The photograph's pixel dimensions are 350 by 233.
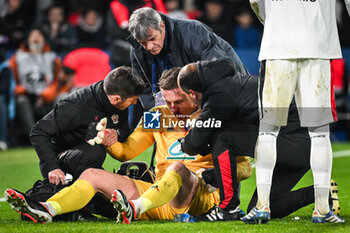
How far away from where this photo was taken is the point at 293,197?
15.3 feet

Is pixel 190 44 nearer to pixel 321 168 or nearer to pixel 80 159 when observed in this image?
pixel 80 159

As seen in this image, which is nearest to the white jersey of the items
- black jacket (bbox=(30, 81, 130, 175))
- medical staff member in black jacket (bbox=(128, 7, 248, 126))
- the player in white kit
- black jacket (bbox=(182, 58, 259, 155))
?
the player in white kit

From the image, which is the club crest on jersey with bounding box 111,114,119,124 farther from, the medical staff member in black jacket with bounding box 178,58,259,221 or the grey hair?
the medical staff member in black jacket with bounding box 178,58,259,221

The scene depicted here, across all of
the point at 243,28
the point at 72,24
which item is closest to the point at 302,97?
the point at 243,28

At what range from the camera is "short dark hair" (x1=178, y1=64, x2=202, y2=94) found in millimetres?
4547

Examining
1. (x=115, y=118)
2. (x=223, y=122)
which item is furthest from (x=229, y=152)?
(x=115, y=118)

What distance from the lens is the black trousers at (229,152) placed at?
4.41 metres

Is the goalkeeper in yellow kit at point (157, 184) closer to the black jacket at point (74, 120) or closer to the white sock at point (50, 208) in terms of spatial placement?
the white sock at point (50, 208)

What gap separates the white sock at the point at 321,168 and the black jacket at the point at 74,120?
1390mm

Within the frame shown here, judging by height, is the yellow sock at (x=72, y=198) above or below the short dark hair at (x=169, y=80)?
below

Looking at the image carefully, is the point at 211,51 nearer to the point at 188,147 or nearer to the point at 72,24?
the point at 188,147

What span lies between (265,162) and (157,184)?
0.67 metres

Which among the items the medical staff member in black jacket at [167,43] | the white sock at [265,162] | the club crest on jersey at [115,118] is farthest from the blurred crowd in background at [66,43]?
the white sock at [265,162]

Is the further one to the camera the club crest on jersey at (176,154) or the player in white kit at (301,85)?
the club crest on jersey at (176,154)
